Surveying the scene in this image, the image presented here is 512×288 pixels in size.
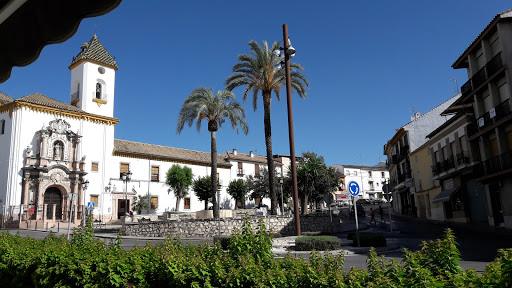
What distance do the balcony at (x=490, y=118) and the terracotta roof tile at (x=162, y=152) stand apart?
3520cm

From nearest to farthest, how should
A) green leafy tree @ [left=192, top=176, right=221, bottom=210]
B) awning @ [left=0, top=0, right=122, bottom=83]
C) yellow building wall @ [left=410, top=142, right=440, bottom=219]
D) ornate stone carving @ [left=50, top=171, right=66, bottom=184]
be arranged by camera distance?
awning @ [left=0, top=0, right=122, bottom=83] < ornate stone carving @ [left=50, top=171, right=66, bottom=184] < yellow building wall @ [left=410, top=142, right=440, bottom=219] < green leafy tree @ [left=192, top=176, right=221, bottom=210]

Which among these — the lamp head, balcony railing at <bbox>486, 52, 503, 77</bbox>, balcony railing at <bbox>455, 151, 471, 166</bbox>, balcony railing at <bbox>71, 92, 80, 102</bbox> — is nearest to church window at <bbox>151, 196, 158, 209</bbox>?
balcony railing at <bbox>71, 92, 80, 102</bbox>

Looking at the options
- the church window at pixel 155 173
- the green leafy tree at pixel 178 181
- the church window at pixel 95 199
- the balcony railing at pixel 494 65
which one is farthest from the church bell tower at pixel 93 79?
the balcony railing at pixel 494 65

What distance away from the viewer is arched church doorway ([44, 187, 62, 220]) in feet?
123

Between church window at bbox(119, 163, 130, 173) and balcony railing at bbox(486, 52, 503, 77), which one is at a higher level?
balcony railing at bbox(486, 52, 503, 77)

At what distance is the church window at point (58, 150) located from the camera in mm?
39125

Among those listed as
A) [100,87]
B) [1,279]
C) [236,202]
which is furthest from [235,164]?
[1,279]

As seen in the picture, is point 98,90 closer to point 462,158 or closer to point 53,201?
point 53,201

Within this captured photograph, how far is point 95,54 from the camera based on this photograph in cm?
4519

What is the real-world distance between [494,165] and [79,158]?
3830 centimetres

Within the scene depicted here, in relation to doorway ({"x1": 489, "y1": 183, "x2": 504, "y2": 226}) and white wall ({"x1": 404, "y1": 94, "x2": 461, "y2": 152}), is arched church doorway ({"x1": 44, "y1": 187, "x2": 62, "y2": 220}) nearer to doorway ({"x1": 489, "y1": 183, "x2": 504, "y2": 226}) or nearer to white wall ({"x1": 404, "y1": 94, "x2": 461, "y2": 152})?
Result: doorway ({"x1": 489, "y1": 183, "x2": 504, "y2": 226})

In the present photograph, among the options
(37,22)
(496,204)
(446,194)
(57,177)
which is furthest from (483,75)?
(57,177)

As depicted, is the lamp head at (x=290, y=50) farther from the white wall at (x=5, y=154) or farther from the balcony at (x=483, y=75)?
the white wall at (x=5, y=154)

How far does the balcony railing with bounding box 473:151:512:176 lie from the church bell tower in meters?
38.1
